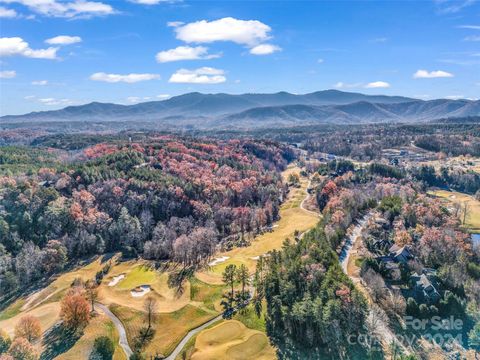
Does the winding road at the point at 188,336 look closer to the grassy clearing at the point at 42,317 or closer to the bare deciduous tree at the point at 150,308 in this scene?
the bare deciduous tree at the point at 150,308

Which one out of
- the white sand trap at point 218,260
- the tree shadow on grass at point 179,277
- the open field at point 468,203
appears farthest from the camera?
the open field at point 468,203

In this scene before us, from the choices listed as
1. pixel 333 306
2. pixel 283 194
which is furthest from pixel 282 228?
pixel 333 306

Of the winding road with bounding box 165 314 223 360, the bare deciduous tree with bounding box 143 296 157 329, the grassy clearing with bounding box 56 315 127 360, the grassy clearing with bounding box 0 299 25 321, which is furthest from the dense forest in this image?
the grassy clearing with bounding box 56 315 127 360

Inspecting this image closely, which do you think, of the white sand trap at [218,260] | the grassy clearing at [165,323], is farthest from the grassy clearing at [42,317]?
the white sand trap at [218,260]

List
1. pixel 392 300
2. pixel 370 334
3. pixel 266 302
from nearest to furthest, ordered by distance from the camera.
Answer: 1. pixel 370 334
2. pixel 392 300
3. pixel 266 302

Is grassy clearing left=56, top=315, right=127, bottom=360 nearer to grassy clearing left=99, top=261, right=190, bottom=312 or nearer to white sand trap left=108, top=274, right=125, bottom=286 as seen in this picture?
grassy clearing left=99, top=261, right=190, bottom=312

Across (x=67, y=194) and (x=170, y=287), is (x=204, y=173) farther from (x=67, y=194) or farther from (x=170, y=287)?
(x=170, y=287)
